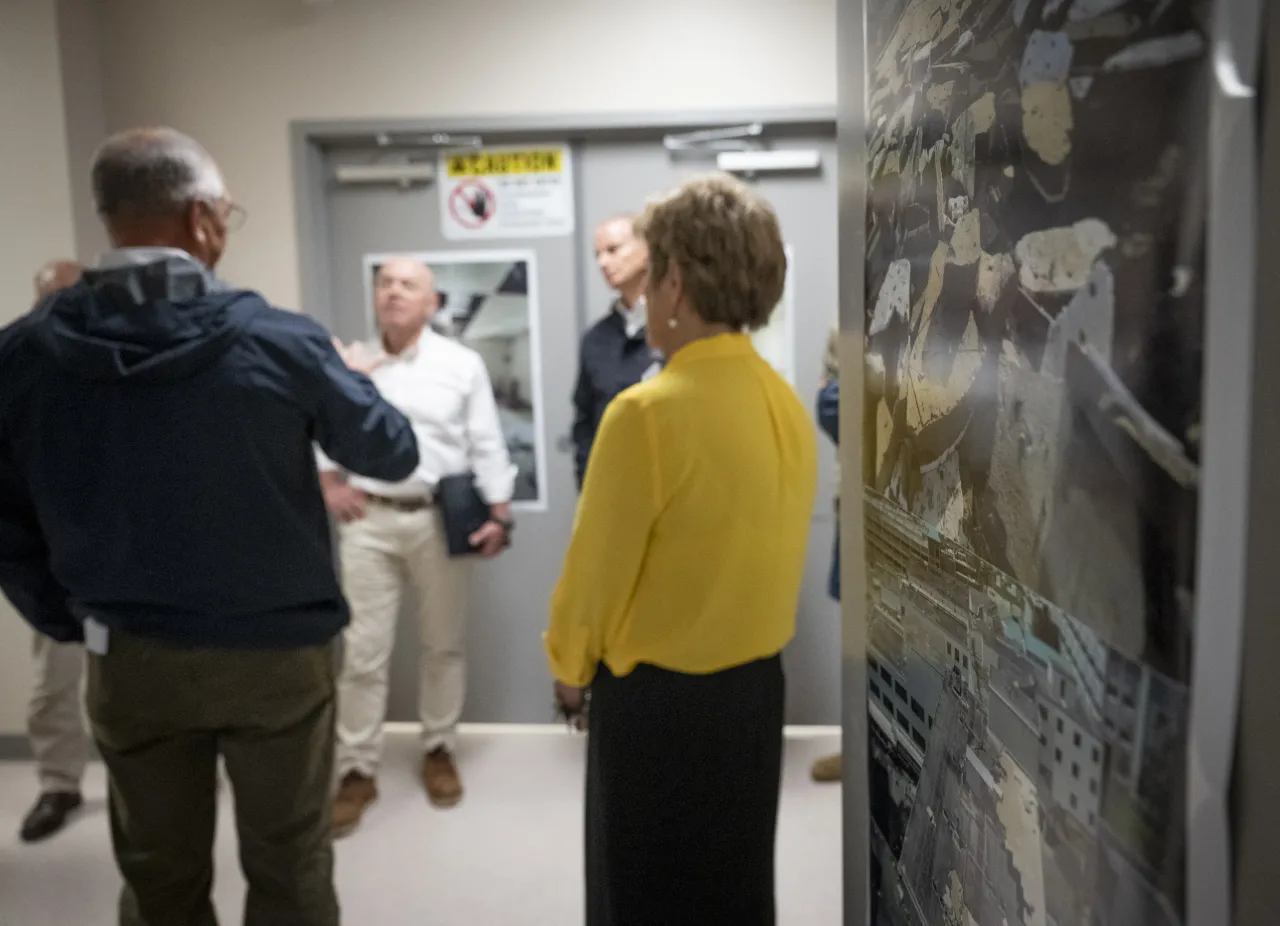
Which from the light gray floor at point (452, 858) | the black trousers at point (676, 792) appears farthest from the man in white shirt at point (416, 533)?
the black trousers at point (676, 792)

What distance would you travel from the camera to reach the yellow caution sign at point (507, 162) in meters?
2.79

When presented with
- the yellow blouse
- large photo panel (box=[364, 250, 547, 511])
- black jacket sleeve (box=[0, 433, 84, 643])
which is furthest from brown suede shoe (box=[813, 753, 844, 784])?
black jacket sleeve (box=[0, 433, 84, 643])

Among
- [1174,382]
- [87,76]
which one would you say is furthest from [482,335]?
[1174,382]

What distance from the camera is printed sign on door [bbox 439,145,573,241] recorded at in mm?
2793

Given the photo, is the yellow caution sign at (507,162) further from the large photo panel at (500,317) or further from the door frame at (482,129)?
the large photo panel at (500,317)

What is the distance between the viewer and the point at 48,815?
229cm

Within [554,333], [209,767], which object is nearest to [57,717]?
[209,767]

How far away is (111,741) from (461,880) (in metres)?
1.03

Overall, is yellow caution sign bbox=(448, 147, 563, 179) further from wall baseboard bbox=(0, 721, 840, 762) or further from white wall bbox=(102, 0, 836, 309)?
wall baseboard bbox=(0, 721, 840, 762)

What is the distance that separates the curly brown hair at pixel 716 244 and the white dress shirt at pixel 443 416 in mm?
1406

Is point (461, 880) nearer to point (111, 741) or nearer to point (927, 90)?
point (111, 741)

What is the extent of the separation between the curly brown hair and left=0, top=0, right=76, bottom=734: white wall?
7.36 feet

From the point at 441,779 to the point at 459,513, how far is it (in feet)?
2.57

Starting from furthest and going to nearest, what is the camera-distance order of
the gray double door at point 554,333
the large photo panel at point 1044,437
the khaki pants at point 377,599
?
the gray double door at point 554,333
the khaki pants at point 377,599
the large photo panel at point 1044,437
